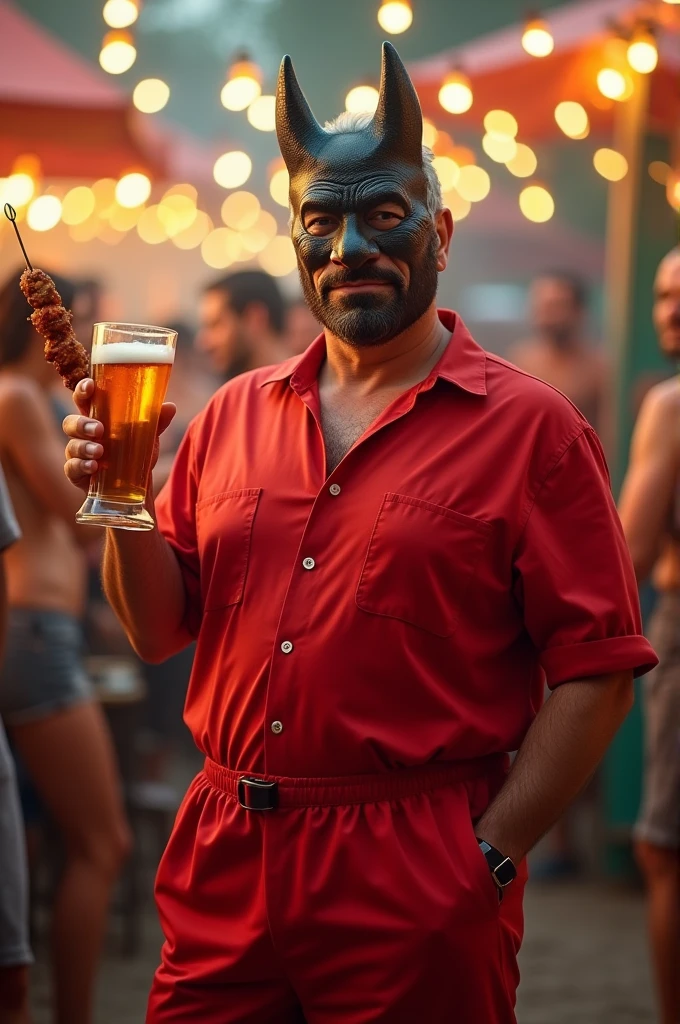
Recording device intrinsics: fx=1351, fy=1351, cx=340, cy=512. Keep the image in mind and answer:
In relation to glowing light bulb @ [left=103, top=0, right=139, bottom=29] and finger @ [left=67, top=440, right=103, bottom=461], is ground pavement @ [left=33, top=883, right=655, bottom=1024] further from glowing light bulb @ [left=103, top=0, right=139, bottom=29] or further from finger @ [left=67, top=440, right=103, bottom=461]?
glowing light bulb @ [left=103, top=0, right=139, bottom=29]

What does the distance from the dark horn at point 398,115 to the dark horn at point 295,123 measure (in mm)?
123

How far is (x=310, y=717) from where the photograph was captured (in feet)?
7.55

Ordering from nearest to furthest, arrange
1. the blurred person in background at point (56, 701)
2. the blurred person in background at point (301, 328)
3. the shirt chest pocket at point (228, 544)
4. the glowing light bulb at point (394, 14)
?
the shirt chest pocket at point (228, 544), the blurred person in background at point (56, 701), the glowing light bulb at point (394, 14), the blurred person in background at point (301, 328)

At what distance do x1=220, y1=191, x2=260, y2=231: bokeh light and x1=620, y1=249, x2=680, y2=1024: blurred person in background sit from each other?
26.3ft

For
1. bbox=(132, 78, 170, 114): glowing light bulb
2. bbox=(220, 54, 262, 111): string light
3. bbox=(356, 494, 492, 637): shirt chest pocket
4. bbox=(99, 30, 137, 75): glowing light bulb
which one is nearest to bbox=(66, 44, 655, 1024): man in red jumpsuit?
bbox=(356, 494, 492, 637): shirt chest pocket

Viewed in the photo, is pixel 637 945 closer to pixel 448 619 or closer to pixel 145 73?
pixel 448 619

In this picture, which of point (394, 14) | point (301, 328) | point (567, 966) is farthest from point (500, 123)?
point (567, 966)

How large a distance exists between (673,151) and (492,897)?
15.5 ft

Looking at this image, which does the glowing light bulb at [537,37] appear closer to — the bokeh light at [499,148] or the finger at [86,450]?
the bokeh light at [499,148]

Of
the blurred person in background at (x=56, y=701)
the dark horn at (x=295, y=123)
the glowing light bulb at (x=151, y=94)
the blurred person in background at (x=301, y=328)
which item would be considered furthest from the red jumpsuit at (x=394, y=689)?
the glowing light bulb at (x=151, y=94)

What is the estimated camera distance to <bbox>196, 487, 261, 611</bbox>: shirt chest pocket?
2463mm

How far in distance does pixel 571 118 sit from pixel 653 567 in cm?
410

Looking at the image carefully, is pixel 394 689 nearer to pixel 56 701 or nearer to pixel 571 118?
pixel 56 701

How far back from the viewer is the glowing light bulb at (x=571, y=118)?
7.21m
